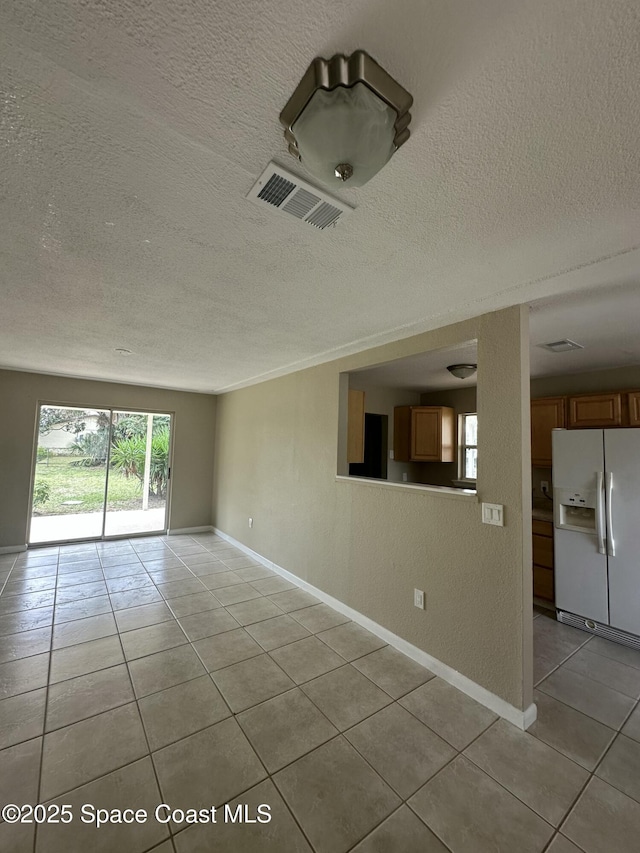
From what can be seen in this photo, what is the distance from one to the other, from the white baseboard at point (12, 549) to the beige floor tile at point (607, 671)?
6.39m

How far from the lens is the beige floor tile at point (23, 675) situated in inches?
85.1

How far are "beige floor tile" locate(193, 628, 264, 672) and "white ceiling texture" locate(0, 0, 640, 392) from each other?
2.53 m

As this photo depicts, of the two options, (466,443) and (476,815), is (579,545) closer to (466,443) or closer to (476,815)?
(466,443)

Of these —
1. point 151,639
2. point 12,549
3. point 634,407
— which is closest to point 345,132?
point 151,639

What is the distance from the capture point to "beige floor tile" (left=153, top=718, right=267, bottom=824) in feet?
5.07

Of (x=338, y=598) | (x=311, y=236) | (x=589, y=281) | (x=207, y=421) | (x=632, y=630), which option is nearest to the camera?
(x=311, y=236)

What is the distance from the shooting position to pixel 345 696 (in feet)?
7.17

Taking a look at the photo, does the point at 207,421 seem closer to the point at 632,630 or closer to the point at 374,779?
the point at 374,779

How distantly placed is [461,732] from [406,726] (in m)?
0.30

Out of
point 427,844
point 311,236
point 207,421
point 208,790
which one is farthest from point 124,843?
point 207,421

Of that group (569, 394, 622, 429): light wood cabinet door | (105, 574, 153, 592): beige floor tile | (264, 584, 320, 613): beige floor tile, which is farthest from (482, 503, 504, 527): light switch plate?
(105, 574, 153, 592): beige floor tile

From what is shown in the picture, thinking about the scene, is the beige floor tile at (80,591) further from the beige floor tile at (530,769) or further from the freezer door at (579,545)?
the freezer door at (579,545)

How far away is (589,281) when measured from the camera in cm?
185

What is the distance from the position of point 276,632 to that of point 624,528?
→ 308 centimetres
